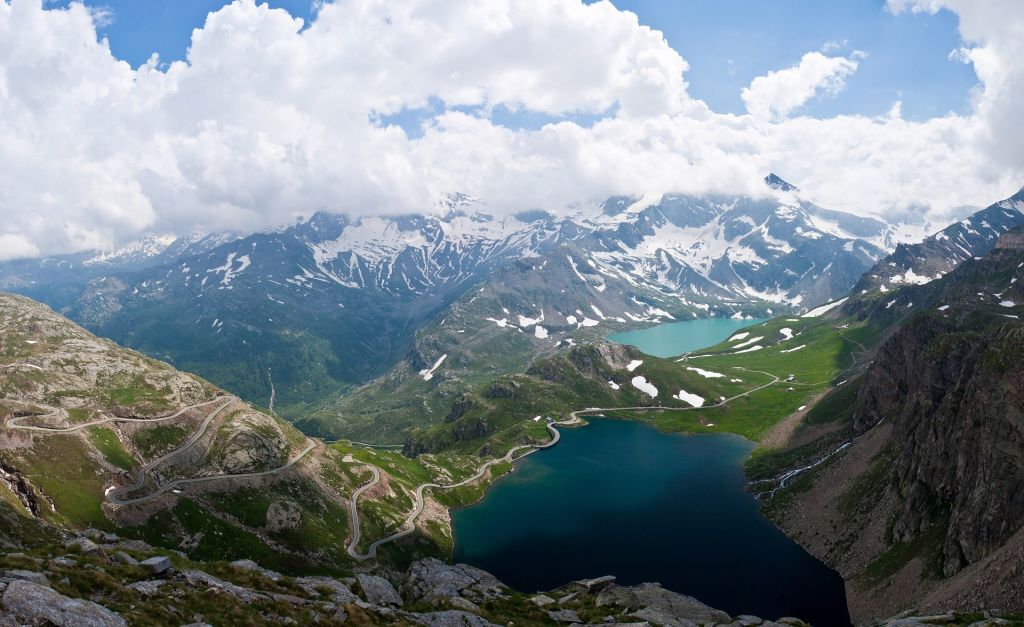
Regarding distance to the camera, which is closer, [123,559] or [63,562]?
[63,562]

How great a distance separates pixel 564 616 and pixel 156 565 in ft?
140

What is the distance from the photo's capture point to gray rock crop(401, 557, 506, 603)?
230 feet

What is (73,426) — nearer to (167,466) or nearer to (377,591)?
(167,466)

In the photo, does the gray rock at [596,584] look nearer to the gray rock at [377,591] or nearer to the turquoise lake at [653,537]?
the gray rock at [377,591]

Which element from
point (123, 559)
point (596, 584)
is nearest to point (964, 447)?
point (596, 584)

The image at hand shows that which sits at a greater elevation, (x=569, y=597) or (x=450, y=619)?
(x=450, y=619)

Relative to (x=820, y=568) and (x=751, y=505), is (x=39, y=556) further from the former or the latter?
(x=751, y=505)

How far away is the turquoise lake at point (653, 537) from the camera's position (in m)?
100

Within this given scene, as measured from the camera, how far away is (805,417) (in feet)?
652

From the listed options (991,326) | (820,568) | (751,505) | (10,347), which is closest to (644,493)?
(751,505)

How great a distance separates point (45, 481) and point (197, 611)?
267ft

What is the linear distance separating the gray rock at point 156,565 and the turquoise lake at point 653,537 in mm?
72427

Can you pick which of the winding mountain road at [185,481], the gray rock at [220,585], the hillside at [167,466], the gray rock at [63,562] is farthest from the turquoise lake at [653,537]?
the gray rock at [63,562]

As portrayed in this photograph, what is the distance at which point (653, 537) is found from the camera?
400 ft
